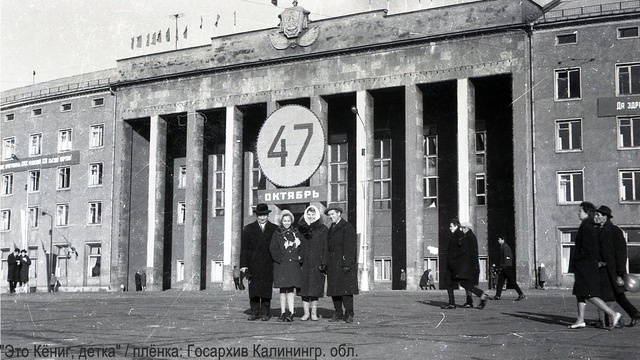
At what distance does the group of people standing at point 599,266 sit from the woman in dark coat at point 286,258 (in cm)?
474

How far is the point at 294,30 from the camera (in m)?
50.7

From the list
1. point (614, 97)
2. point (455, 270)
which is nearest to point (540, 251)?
point (614, 97)

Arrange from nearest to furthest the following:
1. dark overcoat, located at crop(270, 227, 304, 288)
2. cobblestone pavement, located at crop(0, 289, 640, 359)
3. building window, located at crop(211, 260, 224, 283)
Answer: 1. cobblestone pavement, located at crop(0, 289, 640, 359)
2. dark overcoat, located at crop(270, 227, 304, 288)
3. building window, located at crop(211, 260, 224, 283)

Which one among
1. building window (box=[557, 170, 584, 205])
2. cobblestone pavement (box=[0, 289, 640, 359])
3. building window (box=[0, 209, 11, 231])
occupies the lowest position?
cobblestone pavement (box=[0, 289, 640, 359])

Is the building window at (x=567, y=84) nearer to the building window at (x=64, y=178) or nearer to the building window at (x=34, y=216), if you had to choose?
the building window at (x=64, y=178)

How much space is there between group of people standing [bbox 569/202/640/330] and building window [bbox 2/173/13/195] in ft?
192

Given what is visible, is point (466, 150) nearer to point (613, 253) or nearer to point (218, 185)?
point (218, 185)

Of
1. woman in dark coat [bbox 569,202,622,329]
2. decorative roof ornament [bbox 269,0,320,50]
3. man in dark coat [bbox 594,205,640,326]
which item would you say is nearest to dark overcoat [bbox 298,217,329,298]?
woman in dark coat [bbox 569,202,622,329]

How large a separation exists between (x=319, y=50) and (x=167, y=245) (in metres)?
18.5

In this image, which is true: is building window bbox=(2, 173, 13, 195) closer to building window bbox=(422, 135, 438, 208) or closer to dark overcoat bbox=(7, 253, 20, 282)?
dark overcoat bbox=(7, 253, 20, 282)

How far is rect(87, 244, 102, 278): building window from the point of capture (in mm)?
57875

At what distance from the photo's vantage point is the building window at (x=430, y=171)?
161ft

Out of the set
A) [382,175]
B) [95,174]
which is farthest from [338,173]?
[95,174]

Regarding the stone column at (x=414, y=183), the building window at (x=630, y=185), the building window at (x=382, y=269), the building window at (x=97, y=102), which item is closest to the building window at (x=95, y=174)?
the building window at (x=97, y=102)
